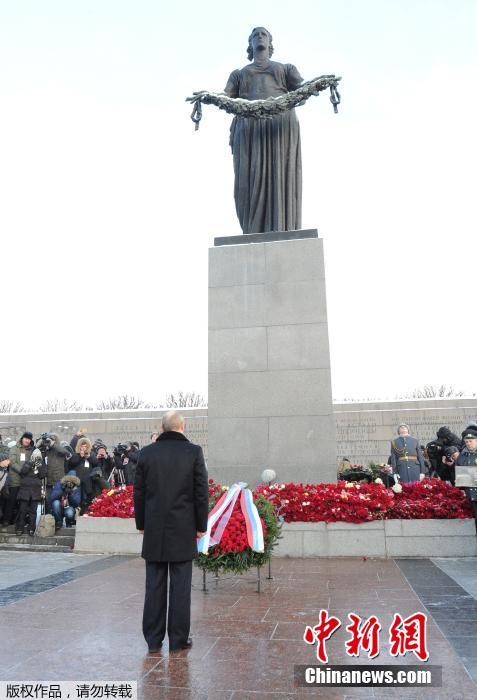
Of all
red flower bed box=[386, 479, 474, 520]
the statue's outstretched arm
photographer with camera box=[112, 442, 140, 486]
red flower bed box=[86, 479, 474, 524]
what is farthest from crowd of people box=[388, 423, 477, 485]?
the statue's outstretched arm

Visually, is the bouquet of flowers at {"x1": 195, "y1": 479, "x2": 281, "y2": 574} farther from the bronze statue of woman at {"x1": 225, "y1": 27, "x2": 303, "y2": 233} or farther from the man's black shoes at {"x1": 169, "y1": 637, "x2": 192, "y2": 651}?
the bronze statue of woman at {"x1": 225, "y1": 27, "x2": 303, "y2": 233}

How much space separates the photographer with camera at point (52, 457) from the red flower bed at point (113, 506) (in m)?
1.54

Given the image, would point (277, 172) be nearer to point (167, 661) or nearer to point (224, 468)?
point (224, 468)

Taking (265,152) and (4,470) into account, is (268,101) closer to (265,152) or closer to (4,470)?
(265,152)

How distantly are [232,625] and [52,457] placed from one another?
756 cm

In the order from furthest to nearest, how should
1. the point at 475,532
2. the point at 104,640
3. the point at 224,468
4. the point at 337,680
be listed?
the point at 224,468, the point at 475,532, the point at 104,640, the point at 337,680

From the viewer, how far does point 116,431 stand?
21.5 m

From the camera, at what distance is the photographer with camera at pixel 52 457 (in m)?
11.8

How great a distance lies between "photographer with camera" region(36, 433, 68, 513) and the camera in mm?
11789

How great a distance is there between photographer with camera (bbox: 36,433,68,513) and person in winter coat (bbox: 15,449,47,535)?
0.49ft

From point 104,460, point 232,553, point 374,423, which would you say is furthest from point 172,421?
point 374,423

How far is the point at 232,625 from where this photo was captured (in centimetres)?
528

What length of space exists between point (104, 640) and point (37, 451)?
750 centimetres

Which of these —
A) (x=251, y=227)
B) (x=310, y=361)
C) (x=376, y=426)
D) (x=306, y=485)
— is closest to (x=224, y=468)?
(x=306, y=485)
